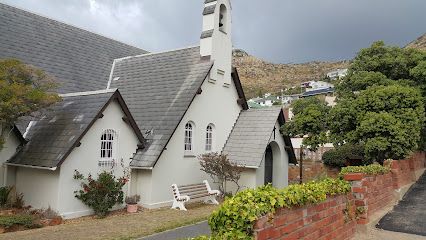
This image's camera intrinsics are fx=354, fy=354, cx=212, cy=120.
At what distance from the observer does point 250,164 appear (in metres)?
17.8

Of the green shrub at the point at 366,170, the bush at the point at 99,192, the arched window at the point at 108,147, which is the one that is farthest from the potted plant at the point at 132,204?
the green shrub at the point at 366,170

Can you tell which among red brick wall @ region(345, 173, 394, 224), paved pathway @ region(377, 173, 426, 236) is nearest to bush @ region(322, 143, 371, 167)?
paved pathway @ region(377, 173, 426, 236)

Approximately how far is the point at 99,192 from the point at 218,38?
10.8 metres

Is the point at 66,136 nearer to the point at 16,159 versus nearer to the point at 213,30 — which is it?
the point at 16,159

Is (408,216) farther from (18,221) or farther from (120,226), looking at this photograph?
(18,221)

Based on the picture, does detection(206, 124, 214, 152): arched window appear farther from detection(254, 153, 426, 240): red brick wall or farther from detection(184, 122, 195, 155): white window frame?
detection(254, 153, 426, 240): red brick wall

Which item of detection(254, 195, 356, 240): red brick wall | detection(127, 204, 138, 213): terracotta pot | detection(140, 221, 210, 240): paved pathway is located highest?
detection(254, 195, 356, 240): red brick wall

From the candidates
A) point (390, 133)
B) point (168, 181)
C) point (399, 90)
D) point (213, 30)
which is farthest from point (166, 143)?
point (399, 90)

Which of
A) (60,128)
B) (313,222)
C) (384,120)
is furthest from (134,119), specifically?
(313,222)

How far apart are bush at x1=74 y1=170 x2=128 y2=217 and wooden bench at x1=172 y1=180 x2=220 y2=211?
273cm

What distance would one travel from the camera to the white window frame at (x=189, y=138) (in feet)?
58.3

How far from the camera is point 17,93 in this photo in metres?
11.6

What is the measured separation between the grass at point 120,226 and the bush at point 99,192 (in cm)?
44

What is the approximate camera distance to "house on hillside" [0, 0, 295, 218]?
13477 mm
